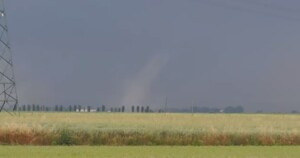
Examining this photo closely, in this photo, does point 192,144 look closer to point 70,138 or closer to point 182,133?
point 182,133

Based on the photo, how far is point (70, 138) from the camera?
46.5 meters

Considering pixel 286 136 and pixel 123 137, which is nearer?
pixel 123 137

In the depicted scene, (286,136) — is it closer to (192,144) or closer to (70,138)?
(192,144)

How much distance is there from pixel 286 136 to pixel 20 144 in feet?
68.1

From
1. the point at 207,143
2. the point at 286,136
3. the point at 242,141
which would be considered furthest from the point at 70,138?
the point at 286,136

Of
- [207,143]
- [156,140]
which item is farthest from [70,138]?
[207,143]

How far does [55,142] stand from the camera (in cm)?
4588

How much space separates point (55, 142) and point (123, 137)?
5127 mm
